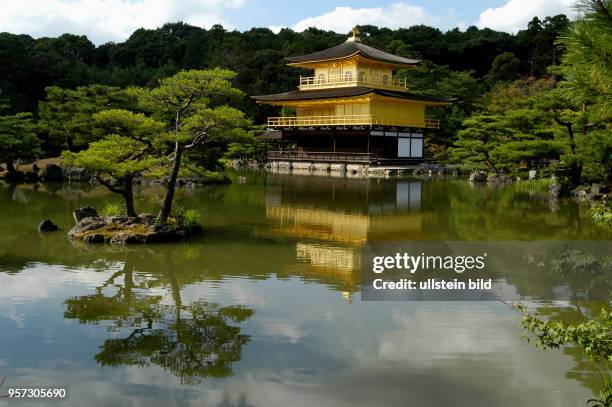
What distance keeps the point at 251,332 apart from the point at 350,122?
29004mm

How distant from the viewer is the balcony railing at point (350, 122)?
111 ft

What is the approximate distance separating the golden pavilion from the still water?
73.3 feet

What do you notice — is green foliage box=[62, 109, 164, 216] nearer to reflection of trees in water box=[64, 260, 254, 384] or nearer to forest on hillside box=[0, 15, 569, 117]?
reflection of trees in water box=[64, 260, 254, 384]

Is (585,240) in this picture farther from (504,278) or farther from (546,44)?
(546,44)

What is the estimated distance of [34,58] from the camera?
3991 centimetres

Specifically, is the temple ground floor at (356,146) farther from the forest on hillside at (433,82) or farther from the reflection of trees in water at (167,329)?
the reflection of trees in water at (167,329)

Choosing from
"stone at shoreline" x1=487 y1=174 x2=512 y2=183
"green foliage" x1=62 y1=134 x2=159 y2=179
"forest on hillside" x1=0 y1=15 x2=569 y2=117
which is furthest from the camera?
"forest on hillside" x1=0 y1=15 x2=569 y2=117

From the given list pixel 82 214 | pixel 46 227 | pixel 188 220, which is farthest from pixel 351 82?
pixel 46 227

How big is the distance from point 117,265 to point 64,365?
4.16 meters

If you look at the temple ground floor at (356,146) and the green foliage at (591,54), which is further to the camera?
the temple ground floor at (356,146)

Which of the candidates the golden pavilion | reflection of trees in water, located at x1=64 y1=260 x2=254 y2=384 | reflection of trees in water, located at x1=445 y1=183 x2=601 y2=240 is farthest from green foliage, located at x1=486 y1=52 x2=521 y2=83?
reflection of trees in water, located at x1=64 y1=260 x2=254 y2=384

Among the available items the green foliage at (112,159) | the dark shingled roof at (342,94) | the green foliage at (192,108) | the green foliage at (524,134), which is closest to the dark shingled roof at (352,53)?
the dark shingled roof at (342,94)

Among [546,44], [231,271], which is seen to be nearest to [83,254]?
[231,271]

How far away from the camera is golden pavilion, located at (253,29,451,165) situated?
34531 mm
